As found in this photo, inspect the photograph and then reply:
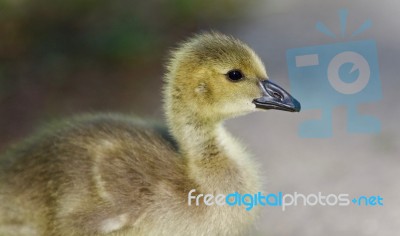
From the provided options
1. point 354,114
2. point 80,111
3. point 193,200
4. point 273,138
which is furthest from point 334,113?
point 80,111

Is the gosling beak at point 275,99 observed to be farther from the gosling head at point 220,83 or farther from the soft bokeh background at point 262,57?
the soft bokeh background at point 262,57

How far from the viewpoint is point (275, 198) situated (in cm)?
153

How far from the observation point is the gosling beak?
1.33 m

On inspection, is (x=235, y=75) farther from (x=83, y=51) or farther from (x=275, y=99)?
(x=83, y=51)

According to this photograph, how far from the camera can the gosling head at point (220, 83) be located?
4.38 ft

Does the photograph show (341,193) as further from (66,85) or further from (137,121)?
(66,85)

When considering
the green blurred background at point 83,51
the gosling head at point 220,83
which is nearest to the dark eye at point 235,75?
the gosling head at point 220,83

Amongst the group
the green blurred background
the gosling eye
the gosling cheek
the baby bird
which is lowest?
the baby bird

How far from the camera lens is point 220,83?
135 cm

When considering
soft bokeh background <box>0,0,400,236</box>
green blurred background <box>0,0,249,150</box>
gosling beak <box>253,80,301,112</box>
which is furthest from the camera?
green blurred background <box>0,0,249,150</box>

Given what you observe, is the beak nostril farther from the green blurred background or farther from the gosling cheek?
the green blurred background

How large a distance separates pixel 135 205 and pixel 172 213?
0.23 ft

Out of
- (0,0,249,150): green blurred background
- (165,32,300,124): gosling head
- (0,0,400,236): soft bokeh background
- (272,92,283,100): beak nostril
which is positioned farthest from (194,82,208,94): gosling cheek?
(0,0,249,150): green blurred background

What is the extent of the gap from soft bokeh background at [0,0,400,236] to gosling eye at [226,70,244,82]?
0.24 meters
